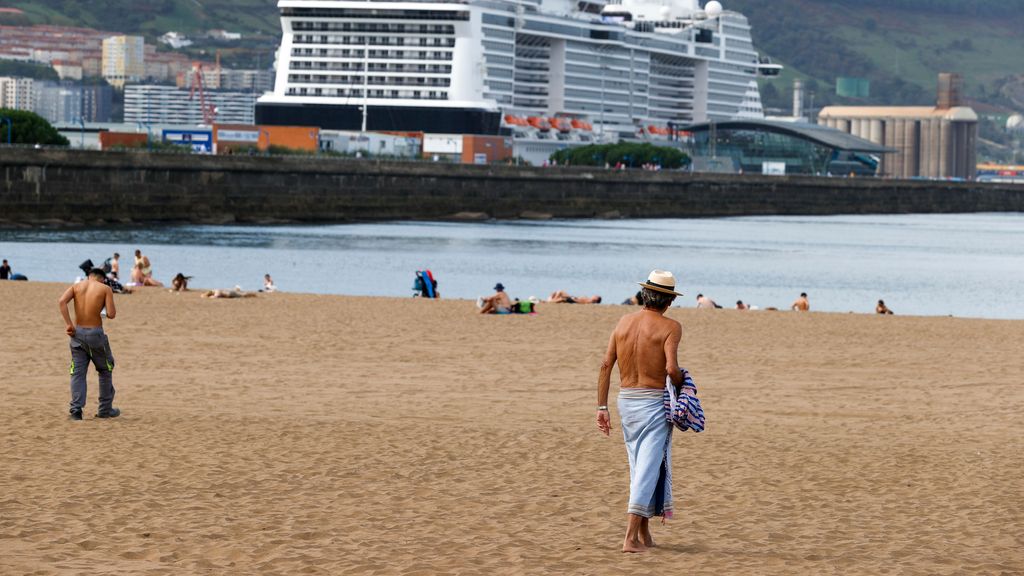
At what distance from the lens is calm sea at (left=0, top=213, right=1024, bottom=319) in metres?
48.5

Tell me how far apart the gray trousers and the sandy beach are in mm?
272

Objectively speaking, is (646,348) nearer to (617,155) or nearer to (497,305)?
(497,305)

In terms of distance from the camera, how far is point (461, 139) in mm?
143500

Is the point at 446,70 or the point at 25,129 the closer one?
the point at 25,129

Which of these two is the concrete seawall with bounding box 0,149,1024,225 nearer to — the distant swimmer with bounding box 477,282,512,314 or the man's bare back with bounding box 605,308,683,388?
the distant swimmer with bounding box 477,282,512,314

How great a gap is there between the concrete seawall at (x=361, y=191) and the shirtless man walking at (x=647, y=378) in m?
62.8

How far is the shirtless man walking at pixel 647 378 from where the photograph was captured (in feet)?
31.1

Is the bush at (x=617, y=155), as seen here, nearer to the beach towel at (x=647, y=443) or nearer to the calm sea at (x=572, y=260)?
the calm sea at (x=572, y=260)

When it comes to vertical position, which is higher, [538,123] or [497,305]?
[538,123]

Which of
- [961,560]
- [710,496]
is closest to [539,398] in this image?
[710,496]

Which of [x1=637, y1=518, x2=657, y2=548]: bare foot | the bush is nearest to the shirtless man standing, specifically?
[x1=637, y1=518, x2=657, y2=548]: bare foot

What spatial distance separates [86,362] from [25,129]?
98754 millimetres

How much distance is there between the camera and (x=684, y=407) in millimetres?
9414

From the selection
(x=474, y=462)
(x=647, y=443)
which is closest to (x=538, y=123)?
(x=474, y=462)
